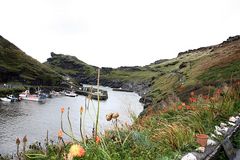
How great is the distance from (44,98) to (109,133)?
356 ft

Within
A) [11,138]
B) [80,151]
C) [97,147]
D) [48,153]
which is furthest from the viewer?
[11,138]

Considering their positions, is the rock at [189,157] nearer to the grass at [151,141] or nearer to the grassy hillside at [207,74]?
the grass at [151,141]

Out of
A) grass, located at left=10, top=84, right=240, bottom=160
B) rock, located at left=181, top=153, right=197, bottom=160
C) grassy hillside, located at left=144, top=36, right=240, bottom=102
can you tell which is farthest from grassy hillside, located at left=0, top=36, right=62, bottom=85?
rock, located at left=181, top=153, right=197, bottom=160

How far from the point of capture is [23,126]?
177 feet

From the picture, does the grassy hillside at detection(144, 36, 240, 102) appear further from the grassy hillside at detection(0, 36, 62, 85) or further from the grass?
the grassy hillside at detection(0, 36, 62, 85)

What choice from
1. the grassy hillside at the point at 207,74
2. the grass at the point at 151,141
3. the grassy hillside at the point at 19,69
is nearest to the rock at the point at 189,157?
the grass at the point at 151,141

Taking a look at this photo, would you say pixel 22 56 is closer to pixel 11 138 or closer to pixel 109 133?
pixel 11 138

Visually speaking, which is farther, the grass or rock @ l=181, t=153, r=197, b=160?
rock @ l=181, t=153, r=197, b=160

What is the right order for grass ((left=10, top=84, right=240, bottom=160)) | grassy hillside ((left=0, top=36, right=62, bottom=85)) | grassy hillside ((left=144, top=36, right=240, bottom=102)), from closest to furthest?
grass ((left=10, top=84, right=240, bottom=160)) → grassy hillside ((left=144, top=36, right=240, bottom=102)) → grassy hillside ((left=0, top=36, right=62, bottom=85))

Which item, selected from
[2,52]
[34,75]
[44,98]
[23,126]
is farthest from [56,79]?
[23,126]

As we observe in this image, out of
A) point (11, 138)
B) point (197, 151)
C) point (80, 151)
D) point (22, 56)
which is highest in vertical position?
point (22, 56)

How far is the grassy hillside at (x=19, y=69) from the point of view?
138 meters

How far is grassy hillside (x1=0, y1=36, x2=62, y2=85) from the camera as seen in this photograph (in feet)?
452

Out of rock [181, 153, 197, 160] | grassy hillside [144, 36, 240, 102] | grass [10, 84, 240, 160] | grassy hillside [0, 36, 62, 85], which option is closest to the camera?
grass [10, 84, 240, 160]
